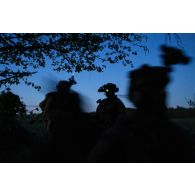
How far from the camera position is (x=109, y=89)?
2857 millimetres

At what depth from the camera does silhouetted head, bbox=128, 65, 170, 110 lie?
9.37 ft

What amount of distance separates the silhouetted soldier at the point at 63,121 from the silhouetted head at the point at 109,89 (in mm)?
264

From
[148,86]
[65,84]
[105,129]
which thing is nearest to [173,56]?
[148,86]

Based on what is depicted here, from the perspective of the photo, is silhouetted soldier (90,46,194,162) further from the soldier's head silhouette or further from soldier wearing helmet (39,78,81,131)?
the soldier's head silhouette

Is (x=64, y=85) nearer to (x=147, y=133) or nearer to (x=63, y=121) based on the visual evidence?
(x=63, y=121)

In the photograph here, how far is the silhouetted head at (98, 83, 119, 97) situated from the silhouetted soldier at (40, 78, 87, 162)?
0.26m

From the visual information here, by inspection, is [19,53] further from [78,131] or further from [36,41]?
[78,131]

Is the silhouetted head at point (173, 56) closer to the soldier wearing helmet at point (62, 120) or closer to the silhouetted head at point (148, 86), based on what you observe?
the silhouetted head at point (148, 86)

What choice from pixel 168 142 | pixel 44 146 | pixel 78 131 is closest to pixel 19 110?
pixel 44 146

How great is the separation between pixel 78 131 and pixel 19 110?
0.64 meters

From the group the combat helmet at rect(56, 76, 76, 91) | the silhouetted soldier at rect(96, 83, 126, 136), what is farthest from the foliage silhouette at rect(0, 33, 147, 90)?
the silhouetted soldier at rect(96, 83, 126, 136)

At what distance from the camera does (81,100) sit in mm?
2865

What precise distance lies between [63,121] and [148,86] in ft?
3.02
